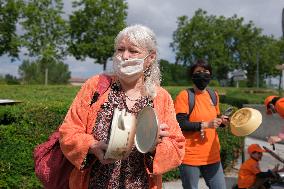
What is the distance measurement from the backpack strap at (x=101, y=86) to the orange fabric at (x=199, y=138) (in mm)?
1940

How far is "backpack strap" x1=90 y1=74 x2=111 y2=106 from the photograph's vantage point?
2180 mm

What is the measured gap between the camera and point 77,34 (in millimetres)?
30625

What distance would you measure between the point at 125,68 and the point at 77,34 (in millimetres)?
29077

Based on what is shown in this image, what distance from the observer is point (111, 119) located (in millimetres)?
2121

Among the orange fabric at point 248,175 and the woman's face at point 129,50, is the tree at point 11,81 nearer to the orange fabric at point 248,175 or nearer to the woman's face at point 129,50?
the orange fabric at point 248,175

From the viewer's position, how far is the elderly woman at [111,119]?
80.7 inches

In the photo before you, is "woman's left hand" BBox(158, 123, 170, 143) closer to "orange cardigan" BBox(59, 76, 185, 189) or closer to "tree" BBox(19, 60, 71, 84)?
"orange cardigan" BBox(59, 76, 185, 189)

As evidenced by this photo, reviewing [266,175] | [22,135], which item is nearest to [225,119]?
[266,175]

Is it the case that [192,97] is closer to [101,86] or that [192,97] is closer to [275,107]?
[275,107]

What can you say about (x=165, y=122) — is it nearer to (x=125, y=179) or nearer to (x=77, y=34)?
(x=125, y=179)

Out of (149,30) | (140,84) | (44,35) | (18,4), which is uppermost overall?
(18,4)

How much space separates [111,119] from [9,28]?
25731mm

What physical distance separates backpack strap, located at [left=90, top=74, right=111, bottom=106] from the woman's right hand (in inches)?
10.1

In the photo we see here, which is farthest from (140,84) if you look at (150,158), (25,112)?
(25,112)
